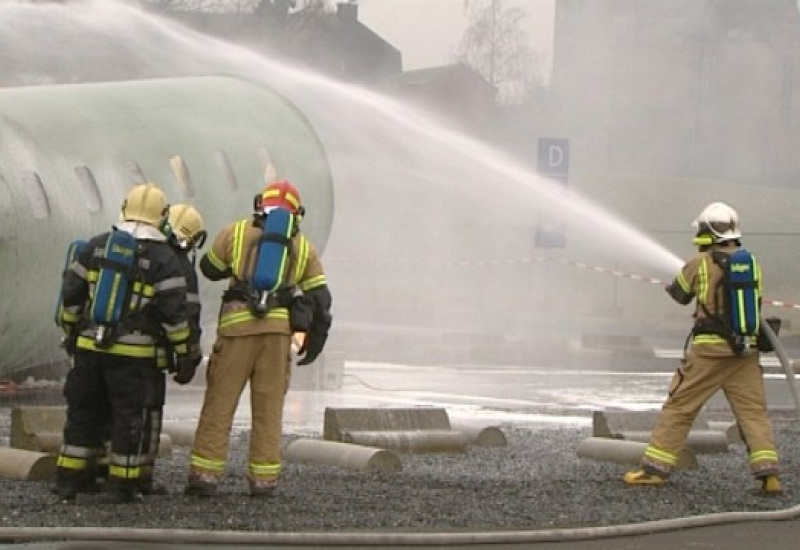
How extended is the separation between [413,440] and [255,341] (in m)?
2.54

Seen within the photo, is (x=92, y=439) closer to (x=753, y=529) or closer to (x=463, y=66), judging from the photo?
(x=753, y=529)

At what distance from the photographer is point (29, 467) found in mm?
9844

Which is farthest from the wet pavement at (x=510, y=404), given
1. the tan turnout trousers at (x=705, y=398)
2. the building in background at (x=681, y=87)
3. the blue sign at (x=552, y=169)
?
the building in background at (x=681, y=87)

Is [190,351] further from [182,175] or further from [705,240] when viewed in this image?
[182,175]

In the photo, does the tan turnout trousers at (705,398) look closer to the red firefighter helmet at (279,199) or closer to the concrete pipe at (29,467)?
the red firefighter helmet at (279,199)

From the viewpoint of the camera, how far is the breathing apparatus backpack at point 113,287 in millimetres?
9156

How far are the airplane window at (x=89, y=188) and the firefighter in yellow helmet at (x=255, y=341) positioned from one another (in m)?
4.88

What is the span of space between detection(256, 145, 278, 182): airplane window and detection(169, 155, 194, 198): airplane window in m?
1.26

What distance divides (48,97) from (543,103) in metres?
61.2

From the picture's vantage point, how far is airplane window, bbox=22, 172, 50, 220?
44.7ft

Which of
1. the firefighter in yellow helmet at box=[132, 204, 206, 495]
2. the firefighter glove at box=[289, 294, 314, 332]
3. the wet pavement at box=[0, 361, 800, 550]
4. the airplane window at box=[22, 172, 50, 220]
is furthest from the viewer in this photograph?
the airplane window at box=[22, 172, 50, 220]

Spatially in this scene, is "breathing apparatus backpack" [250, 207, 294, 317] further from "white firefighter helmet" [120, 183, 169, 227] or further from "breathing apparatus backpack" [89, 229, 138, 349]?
"breathing apparatus backpack" [89, 229, 138, 349]

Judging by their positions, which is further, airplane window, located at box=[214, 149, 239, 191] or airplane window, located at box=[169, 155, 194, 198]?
airplane window, located at box=[214, 149, 239, 191]

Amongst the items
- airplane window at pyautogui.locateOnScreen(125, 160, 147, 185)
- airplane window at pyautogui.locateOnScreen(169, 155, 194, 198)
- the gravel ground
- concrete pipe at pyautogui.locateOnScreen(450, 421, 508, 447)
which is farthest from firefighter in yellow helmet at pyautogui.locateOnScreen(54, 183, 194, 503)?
airplane window at pyautogui.locateOnScreen(169, 155, 194, 198)
